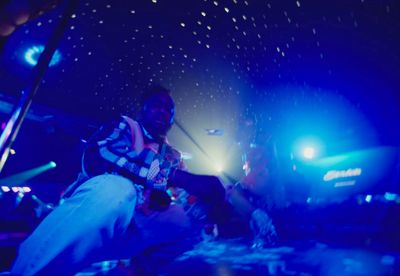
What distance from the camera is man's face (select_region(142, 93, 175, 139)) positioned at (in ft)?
8.43

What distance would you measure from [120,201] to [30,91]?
0.79 m

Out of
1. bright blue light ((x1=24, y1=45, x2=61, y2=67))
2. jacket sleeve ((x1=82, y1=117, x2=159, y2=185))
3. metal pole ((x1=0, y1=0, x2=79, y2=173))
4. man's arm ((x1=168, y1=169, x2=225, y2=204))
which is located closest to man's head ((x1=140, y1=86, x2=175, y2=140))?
jacket sleeve ((x1=82, y1=117, x2=159, y2=185))

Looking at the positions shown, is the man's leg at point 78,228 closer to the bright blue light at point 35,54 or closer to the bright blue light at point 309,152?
the bright blue light at point 35,54

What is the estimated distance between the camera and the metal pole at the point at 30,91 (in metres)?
1.04

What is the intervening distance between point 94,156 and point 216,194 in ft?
3.15

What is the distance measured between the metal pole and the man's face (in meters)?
1.33

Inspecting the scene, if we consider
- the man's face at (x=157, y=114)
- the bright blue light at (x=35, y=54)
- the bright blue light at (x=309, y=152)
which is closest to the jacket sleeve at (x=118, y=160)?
the man's face at (x=157, y=114)

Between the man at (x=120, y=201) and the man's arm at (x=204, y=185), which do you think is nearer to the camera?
the man at (x=120, y=201)

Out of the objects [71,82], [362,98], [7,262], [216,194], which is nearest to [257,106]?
[362,98]

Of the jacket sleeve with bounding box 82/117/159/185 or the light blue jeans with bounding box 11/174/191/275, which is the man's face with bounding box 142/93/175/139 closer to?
the jacket sleeve with bounding box 82/117/159/185

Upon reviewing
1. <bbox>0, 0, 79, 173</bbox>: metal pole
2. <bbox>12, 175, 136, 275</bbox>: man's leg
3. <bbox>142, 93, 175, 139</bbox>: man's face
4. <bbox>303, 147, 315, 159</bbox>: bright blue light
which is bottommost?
<bbox>12, 175, 136, 275</bbox>: man's leg

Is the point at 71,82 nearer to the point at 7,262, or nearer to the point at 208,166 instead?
the point at 7,262

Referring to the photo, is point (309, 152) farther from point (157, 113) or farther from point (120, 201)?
point (120, 201)

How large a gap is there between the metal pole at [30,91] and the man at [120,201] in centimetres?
53
